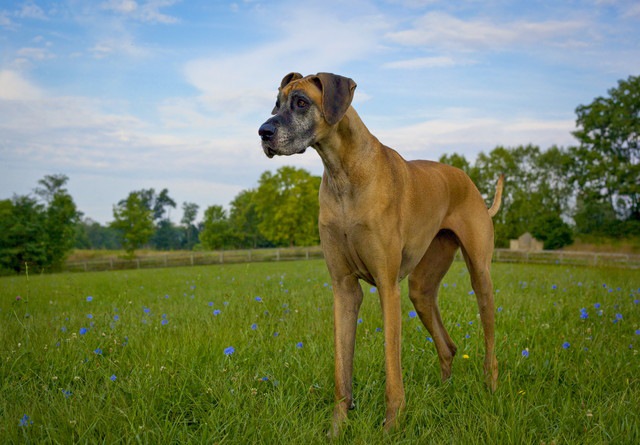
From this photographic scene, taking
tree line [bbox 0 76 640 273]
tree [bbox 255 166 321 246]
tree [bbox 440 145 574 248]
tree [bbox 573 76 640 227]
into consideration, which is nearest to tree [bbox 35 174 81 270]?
tree line [bbox 0 76 640 273]

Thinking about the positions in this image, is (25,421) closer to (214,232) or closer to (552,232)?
(552,232)

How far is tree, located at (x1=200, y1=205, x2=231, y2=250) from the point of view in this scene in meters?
68.1

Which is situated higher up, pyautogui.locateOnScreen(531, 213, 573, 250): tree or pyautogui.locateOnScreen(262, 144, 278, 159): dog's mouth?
pyautogui.locateOnScreen(262, 144, 278, 159): dog's mouth

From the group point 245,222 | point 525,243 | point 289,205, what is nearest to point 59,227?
point 289,205

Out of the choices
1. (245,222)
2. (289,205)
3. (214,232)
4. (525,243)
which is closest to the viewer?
(525,243)

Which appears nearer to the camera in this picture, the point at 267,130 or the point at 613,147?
the point at 267,130

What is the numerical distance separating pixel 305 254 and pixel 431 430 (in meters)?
36.6

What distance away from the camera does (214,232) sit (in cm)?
6869

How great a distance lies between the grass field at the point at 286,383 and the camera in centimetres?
326

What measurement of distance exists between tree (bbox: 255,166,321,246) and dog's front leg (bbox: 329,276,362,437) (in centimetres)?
4684

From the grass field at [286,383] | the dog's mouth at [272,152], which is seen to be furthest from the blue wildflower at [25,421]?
the dog's mouth at [272,152]

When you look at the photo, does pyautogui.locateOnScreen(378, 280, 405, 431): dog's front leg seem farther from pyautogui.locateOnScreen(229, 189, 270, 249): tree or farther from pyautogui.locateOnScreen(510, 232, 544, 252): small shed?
pyautogui.locateOnScreen(229, 189, 270, 249): tree

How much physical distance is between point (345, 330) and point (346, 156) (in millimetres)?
1297

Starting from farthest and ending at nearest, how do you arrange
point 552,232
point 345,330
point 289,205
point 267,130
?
point 289,205 → point 552,232 → point 345,330 → point 267,130
